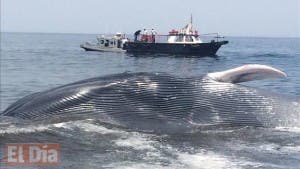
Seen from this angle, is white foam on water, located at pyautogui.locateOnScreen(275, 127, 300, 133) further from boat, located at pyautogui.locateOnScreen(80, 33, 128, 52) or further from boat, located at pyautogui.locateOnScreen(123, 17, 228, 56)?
boat, located at pyautogui.locateOnScreen(80, 33, 128, 52)

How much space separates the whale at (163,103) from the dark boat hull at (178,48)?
2218 inches

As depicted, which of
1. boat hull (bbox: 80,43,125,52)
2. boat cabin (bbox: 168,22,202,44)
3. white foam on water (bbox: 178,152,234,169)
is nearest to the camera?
white foam on water (bbox: 178,152,234,169)

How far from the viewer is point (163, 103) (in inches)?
417

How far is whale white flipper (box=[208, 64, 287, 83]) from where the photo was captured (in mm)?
10672

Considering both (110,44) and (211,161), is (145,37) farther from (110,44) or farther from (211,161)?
(211,161)

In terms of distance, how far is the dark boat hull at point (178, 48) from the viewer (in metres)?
67.4

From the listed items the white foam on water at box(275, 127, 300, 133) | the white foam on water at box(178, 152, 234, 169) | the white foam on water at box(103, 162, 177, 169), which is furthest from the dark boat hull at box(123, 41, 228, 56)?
the white foam on water at box(103, 162, 177, 169)

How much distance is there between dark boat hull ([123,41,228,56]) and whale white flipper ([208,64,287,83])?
5626cm

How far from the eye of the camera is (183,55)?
220ft

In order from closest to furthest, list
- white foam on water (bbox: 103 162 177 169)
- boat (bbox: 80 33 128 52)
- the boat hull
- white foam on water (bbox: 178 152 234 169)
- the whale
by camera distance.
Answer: white foam on water (bbox: 103 162 177 169) → white foam on water (bbox: 178 152 234 169) → the whale → the boat hull → boat (bbox: 80 33 128 52)

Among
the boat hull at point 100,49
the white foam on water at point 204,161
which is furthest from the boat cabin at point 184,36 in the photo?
the white foam on water at point 204,161

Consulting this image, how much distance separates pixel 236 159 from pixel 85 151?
239 cm

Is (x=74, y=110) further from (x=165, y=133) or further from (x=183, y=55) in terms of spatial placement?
(x=183, y=55)

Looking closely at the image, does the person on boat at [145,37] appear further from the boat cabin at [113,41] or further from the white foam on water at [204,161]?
the white foam on water at [204,161]
